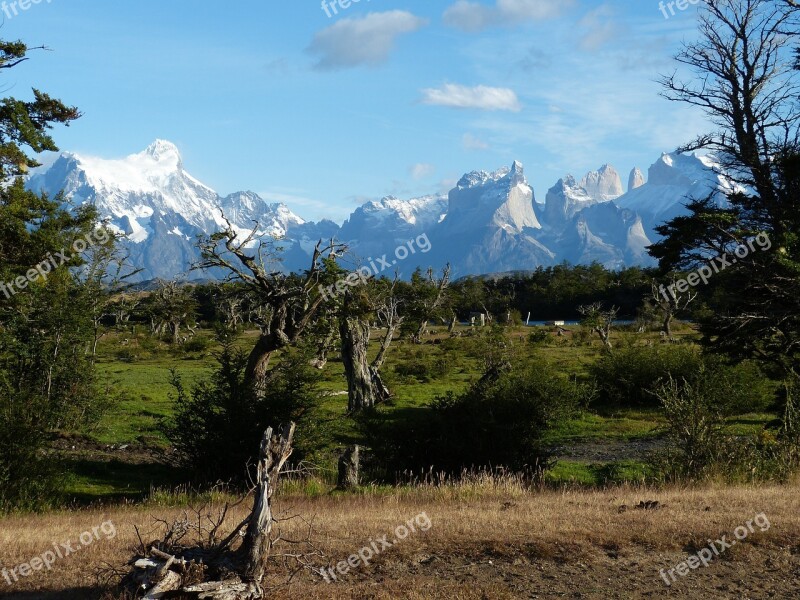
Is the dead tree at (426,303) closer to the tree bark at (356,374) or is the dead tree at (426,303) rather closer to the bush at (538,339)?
the bush at (538,339)

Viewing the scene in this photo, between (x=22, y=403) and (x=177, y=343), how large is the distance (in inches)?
1782

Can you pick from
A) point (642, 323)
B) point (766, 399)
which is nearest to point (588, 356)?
point (766, 399)

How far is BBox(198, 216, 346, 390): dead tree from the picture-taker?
770 inches

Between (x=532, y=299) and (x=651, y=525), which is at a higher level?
(x=532, y=299)

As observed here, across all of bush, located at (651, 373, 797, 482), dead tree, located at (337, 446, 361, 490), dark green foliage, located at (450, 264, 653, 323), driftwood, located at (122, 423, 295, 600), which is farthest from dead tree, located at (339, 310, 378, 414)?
dark green foliage, located at (450, 264, 653, 323)

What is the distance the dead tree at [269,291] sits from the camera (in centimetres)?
1956

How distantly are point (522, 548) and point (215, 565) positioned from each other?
3.63m

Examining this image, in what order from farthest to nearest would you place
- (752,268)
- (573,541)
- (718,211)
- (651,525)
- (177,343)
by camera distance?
(177,343) < (718,211) < (752,268) < (651,525) < (573,541)

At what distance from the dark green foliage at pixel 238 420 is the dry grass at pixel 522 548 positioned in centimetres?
454

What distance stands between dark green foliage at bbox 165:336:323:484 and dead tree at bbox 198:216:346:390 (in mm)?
689

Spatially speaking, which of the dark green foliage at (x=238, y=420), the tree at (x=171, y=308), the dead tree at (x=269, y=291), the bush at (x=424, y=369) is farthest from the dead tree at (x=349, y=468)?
the tree at (x=171, y=308)

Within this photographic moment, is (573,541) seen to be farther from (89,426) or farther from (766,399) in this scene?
(766,399)

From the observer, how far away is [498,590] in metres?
7.36

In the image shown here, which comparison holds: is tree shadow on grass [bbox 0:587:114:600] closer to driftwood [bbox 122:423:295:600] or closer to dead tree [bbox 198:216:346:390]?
driftwood [bbox 122:423:295:600]
